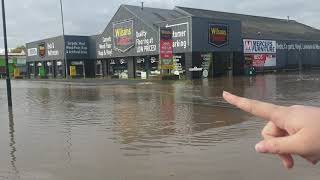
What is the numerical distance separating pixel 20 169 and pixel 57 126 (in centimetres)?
550

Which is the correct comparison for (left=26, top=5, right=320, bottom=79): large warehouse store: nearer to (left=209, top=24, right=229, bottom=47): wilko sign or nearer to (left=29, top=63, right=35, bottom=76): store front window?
(left=209, top=24, right=229, bottom=47): wilko sign

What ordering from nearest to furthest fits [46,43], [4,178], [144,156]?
[4,178] → [144,156] → [46,43]

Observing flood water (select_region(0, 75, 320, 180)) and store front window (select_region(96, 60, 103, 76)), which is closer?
flood water (select_region(0, 75, 320, 180))

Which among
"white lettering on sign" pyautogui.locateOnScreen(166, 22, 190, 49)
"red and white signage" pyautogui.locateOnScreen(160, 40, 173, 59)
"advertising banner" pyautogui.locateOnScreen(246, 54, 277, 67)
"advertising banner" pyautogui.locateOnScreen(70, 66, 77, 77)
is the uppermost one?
"white lettering on sign" pyautogui.locateOnScreen(166, 22, 190, 49)

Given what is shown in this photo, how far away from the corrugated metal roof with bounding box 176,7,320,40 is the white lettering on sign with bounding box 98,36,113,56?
8.95 meters

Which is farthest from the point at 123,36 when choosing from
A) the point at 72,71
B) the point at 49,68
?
the point at 49,68

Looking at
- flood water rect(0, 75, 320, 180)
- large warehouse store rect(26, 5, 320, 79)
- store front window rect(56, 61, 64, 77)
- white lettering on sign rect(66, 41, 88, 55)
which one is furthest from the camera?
store front window rect(56, 61, 64, 77)

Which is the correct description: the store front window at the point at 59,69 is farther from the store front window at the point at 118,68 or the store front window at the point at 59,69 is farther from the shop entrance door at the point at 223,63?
the shop entrance door at the point at 223,63

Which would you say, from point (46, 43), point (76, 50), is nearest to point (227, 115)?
point (76, 50)

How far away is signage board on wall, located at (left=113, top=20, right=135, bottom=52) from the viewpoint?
180 ft

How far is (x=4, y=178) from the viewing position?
7.29 m

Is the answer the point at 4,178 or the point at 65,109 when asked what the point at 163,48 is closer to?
the point at 65,109

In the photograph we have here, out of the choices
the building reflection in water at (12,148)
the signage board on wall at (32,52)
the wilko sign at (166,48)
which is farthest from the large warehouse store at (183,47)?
the building reflection in water at (12,148)

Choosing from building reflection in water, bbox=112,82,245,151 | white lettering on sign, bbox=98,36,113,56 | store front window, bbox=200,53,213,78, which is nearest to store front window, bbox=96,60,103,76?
white lettering on sign, bbox=98,36,113,56
